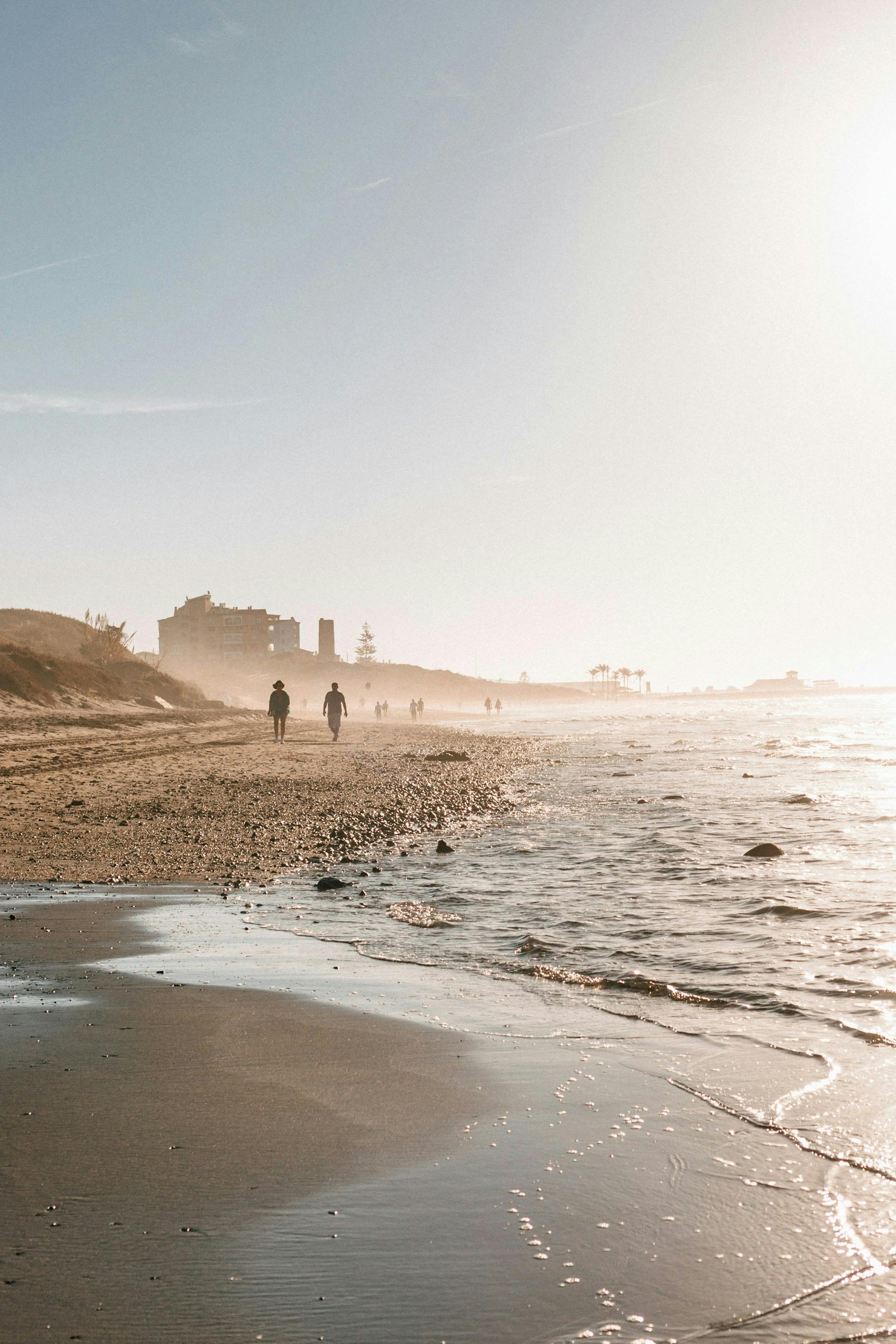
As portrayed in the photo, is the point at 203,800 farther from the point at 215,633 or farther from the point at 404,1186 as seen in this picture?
the point at 215,633

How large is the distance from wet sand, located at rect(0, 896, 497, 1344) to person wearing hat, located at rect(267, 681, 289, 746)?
27.0 metres

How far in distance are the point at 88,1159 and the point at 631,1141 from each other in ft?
6.85

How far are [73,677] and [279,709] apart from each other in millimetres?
16495

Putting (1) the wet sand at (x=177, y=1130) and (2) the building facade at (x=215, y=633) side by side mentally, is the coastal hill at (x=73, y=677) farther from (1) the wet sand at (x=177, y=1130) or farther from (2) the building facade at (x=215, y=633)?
(2) the building facade at (x=215, y=633)

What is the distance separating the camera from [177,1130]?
396cm

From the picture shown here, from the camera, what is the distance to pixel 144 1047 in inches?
197

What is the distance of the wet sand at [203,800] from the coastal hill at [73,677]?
14.8ft

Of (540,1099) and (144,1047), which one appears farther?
(144,1047)

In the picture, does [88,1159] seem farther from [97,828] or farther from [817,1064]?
[97,828]

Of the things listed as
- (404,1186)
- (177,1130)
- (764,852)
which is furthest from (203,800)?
(404,1186)

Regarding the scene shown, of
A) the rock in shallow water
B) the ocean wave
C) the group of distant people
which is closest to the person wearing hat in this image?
the group of distant people

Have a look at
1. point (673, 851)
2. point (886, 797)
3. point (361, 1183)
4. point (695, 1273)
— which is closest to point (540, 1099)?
point (361, 1183)

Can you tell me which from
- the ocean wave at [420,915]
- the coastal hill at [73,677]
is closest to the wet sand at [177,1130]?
the ocean wave at [420,915]

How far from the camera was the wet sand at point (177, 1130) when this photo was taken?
2.77 m
